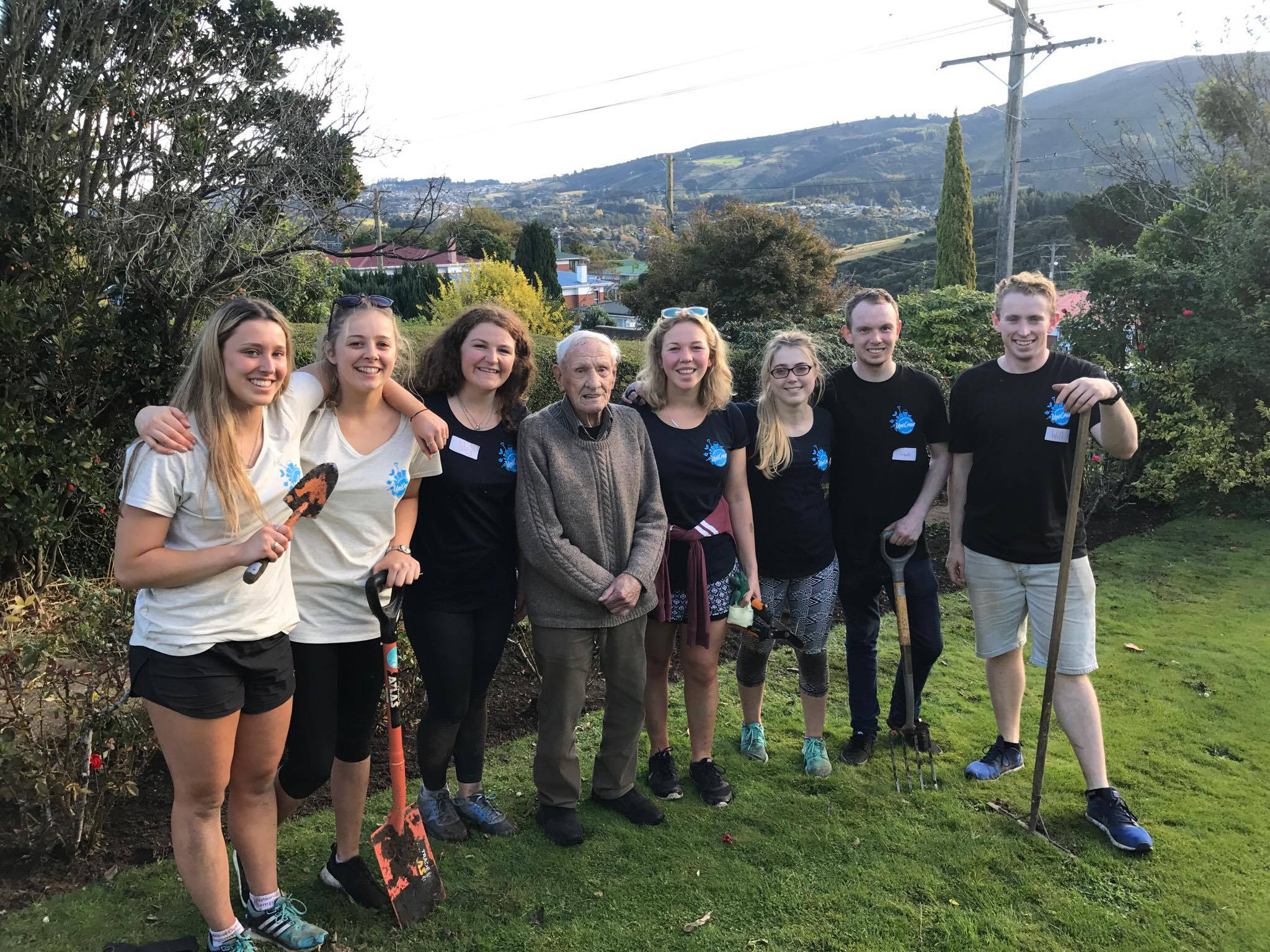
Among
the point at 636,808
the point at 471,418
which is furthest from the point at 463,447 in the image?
the point at 636,808

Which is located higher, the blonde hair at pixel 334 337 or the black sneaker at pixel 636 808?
the blonde hair at pixel 334 337

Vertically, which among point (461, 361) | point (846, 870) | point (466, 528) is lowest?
point (846, 870)

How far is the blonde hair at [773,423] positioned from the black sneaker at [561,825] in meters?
1.62

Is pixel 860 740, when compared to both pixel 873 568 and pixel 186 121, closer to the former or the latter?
pixel 873 568

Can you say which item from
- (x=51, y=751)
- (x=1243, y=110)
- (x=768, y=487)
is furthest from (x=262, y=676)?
(x=1243, y=110)

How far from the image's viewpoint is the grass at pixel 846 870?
9.19ft

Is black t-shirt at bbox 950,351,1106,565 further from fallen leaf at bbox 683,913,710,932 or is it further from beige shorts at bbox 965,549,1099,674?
fallen leaf at bbox 683,913,710,932

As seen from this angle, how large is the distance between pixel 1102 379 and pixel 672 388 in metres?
1.69

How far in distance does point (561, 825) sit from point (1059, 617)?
84.4 inches

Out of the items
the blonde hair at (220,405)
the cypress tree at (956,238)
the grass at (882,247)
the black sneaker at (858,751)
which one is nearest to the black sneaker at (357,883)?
the blonde hair at (220,405)

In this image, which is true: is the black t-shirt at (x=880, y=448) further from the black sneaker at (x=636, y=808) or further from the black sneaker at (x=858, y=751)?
the black sneaker at (x=636, y=808)

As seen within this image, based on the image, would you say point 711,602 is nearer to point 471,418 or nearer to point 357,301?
point 471,418

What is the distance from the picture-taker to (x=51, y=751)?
2977mm

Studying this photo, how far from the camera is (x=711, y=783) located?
364 cm
